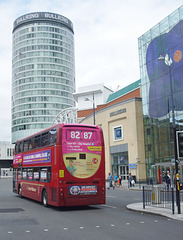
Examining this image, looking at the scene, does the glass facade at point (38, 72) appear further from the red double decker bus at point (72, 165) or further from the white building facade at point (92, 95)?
the red double decker bus at point (72, 165)

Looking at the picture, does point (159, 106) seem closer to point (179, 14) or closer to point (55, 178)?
point (179, 14)

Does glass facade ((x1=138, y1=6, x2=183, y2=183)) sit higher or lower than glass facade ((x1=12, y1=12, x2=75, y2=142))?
lower

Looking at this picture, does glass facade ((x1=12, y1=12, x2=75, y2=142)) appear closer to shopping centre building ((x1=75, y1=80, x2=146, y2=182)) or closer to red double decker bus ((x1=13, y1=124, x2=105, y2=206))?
shopping centre building ((x1=75, y1=80, x2=146, y2=182))

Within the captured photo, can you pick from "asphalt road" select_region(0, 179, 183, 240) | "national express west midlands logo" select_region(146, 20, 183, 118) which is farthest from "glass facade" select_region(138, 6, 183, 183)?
"asphalt road" select_region(0, 179, 183, 240)

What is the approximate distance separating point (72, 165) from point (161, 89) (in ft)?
88.9

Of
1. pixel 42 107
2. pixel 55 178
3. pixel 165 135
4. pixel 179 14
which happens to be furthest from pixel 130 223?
pixel 42 107

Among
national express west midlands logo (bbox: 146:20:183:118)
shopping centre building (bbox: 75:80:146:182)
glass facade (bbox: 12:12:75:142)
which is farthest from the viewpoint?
glass facade (bbox: 12:12:75:142)

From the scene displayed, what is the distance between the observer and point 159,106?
3953 cm

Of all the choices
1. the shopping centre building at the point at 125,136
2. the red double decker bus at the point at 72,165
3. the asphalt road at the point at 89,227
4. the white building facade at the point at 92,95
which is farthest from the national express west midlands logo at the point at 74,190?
the white building facade at the point at 92,95

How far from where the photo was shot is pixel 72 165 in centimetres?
1454

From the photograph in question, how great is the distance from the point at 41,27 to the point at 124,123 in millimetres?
98531

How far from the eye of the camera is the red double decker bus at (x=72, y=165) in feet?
47.1

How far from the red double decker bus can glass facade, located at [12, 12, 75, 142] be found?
112571 mm

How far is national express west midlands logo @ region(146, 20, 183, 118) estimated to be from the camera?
118 ft
